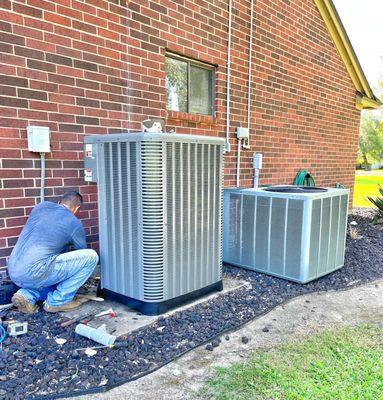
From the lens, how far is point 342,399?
6.77ft

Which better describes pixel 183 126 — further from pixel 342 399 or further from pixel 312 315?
pixel 342 399

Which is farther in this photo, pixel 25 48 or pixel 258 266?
pixel 258 266

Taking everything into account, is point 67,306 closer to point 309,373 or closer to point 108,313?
point 108,313

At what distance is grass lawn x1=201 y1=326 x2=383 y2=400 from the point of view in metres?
2.12

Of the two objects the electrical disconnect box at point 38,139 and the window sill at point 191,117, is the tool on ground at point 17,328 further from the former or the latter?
the window sill at point 191,117

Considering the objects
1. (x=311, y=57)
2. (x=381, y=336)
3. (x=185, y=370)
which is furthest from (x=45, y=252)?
(x=311, y=57)

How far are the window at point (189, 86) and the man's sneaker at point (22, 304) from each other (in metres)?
2.83

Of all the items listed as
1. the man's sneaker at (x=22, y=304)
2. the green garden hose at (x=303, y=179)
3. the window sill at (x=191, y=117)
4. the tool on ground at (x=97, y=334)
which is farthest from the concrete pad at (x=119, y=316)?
the green garden hose at (x=303, y=179)

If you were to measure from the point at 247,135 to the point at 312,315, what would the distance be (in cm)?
307

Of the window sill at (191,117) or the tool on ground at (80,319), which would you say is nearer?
the tool on ground at (80,319)

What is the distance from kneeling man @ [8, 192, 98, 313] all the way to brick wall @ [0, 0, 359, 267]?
360mm

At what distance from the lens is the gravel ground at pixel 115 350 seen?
2.16 meters

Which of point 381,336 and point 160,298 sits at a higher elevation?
point 160,298

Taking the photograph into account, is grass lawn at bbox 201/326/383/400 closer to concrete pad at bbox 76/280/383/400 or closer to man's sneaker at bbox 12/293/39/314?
concrete pad at bbox 76/280/383/400
